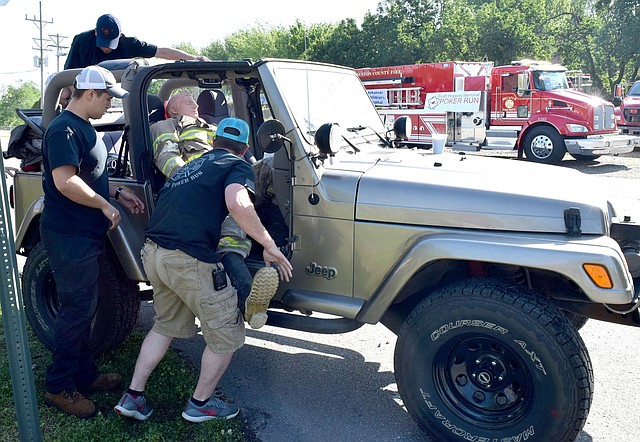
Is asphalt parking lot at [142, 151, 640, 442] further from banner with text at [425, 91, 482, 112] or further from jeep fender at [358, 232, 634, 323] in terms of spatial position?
banner with text at [425, 91, 482, 112]

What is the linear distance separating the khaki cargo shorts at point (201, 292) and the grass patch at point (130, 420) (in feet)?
1.56

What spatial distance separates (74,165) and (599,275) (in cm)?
277

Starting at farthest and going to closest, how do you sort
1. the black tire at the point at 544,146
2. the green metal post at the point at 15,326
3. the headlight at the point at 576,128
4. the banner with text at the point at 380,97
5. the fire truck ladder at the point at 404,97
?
the banner with text at the point at 380,97 < the fire truck ladder at the point at 404,97 < the black tire at the point at 544,146 < the headlight at the point at 576,128 < the green metal post at the point at 15,326

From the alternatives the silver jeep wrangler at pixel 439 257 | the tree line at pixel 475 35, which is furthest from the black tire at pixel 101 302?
the tree line at pixel 475 35

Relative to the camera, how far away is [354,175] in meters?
3.59

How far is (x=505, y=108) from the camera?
16.4 metres

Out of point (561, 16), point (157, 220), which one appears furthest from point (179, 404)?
point (561, 16)

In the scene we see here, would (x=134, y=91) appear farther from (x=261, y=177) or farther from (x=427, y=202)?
(x=427, y=202)

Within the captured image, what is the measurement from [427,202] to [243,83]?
181cm

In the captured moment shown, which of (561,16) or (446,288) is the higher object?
(561,16)

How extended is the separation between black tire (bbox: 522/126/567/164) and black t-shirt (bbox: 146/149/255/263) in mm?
13133

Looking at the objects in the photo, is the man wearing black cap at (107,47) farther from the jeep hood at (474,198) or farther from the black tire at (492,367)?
the black tire at (492,367)

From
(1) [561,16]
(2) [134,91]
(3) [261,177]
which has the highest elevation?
(1) [561,16]

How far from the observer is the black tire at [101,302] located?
4.28 metres
